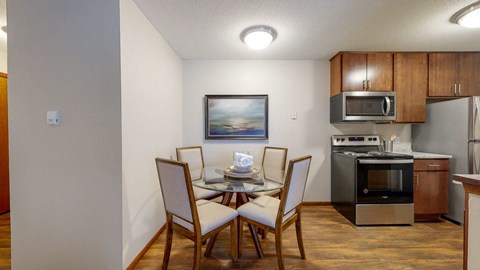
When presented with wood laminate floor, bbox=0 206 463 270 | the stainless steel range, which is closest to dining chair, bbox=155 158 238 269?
wood laminate floor, bbox=0 206 463 270

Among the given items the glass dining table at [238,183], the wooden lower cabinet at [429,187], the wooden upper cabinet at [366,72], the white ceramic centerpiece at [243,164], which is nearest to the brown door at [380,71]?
the wooden upper cabinet at [366,72]

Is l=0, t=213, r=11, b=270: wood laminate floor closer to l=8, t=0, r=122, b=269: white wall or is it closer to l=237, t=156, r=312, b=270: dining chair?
l=8, t=0, r=122, b=269: white wall

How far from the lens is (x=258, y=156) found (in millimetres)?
2959

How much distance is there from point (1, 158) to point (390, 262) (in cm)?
471

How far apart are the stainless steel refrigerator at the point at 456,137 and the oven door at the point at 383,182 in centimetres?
56

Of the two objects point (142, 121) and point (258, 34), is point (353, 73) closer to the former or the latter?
point (258, 34)

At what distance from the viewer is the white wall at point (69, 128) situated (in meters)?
1.46

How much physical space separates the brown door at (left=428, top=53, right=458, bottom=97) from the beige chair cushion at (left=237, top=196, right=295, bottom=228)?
8.96 ft

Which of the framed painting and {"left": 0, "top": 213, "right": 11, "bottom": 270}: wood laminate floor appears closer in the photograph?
{"left": 0, "top": 213, "right": 11, "bottom": 270}: wood laminate floor

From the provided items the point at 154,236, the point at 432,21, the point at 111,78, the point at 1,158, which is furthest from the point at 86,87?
the point at 432,21

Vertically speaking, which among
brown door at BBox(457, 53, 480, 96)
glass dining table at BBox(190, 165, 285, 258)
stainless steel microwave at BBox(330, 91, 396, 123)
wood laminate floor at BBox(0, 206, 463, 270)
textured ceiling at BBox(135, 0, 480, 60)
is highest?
textured ceiling at BBox(135, 0, 480, 60)

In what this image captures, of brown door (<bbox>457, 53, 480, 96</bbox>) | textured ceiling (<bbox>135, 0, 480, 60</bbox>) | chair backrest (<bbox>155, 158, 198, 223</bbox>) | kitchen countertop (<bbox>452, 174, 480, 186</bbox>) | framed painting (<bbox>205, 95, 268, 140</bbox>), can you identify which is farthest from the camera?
framed painting (<bbox>205, 95, 268, 140</bbox>)

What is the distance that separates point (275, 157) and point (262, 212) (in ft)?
3.65

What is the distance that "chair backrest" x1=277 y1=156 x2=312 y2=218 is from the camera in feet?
4.81
